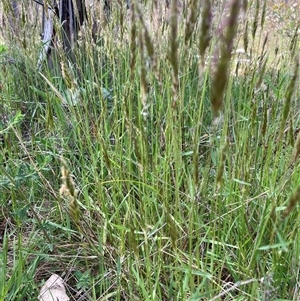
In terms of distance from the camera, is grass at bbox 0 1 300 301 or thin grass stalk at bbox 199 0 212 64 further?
grass at bbox 0 1 300 301

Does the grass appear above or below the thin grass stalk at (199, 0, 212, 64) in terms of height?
below

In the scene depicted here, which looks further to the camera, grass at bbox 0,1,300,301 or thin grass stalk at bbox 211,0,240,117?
Result: grass at bbox 0,1,300,301

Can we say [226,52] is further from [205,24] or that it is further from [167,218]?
[167,218]

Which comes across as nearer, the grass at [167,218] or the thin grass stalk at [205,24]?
the thin grass stalk at [205,24]

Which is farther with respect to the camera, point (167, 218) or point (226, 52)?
point (167, 218)

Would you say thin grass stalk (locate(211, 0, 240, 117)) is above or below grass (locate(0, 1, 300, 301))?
above

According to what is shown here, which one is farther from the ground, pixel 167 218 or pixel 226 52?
pixel 226 52

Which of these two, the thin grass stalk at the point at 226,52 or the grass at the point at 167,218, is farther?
the grass at the point at 167,218

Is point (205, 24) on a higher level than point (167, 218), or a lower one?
higher

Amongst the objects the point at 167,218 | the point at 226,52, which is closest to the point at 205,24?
the point at 226,52

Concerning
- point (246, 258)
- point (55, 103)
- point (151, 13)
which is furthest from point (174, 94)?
point (55, 103)

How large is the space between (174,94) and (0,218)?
814mm

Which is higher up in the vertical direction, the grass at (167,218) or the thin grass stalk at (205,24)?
the thin grass stalk at (205,24)

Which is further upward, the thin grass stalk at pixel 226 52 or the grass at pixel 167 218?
the thin grass stalk at pixel 226 52
